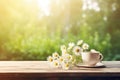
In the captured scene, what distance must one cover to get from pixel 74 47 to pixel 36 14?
2522mm

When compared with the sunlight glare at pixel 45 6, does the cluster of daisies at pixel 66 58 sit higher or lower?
lower

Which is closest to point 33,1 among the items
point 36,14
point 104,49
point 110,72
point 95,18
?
point 36,14

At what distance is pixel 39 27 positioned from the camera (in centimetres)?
436

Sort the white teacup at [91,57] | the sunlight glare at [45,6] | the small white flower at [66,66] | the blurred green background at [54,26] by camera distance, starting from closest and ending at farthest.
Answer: the small white flower at [66,66]
the white teacup at [91,57]
the blurred green background at [54,26]
the sunlight glare at [45,6]

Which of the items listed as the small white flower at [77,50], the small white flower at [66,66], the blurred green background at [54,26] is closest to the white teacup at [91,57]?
the small white flower at [77,50]

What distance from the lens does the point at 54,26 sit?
443 centimetres

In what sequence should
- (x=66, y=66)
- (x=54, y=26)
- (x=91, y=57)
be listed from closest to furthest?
1. (x=66, y=66)
2. (x=91, y=57)
3. (x=54, y=26)

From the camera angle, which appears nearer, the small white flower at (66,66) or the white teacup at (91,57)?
the small white flower at (66,66)

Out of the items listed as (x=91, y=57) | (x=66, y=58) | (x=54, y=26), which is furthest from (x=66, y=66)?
(x=54, y=26)

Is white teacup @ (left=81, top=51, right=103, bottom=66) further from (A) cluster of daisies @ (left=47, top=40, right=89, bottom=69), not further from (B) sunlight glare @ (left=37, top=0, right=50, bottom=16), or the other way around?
(B) sunlight glare @ (left=37, top=0, right=50, bottom=16)

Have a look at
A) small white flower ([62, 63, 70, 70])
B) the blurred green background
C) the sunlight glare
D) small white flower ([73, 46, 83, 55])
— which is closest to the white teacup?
small white flower ([73, 46, 83, 55])

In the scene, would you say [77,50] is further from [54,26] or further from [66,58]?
[54,26]

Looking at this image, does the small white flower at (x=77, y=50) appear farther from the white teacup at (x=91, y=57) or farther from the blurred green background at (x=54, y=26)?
the blurred green background at (x=54, y=26)

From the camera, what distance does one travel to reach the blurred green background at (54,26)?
424 cm
